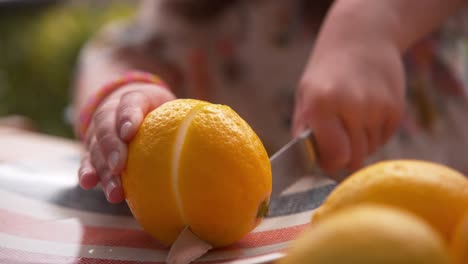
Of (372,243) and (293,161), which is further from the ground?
(372,243)

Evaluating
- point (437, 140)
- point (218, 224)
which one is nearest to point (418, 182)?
point (218, 224)

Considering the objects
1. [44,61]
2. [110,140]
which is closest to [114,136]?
[110,140]

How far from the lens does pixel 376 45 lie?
70 cm

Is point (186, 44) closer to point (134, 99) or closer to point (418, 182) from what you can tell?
point (134, 99)

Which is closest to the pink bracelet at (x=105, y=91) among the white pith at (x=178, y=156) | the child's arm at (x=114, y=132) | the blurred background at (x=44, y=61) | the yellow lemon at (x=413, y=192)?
the child's arm at (x=114, y=132)

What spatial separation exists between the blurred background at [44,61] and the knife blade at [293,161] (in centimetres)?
Result: 200

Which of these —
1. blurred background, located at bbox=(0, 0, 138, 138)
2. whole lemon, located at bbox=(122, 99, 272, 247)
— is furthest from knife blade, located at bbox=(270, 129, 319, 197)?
blurred background, located at bbox=(0, 0, 138, 138)

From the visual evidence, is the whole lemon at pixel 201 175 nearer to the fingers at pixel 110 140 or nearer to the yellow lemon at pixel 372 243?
the fingers at pixel 110 140

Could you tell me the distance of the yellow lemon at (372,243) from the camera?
0.81ft

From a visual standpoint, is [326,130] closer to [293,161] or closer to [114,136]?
[293,161]

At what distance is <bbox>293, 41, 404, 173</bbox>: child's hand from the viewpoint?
0.66 meters

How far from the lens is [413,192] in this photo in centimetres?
32

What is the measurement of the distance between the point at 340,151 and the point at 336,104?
53mm

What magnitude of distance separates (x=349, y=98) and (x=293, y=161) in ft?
0.38
